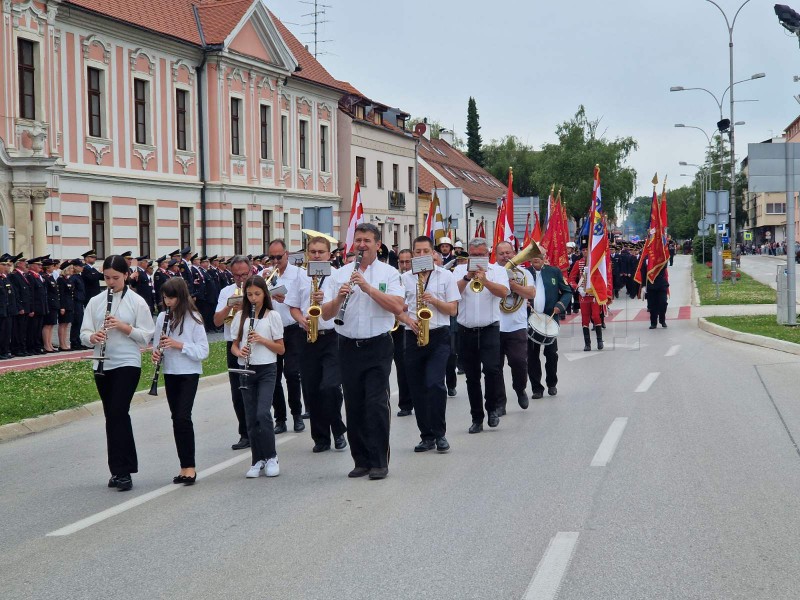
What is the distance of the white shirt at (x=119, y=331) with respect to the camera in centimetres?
848

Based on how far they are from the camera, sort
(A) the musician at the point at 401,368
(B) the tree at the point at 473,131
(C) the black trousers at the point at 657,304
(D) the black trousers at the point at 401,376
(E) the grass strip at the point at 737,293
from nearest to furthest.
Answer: (A) the musician at the point at 401,368 < (D) the black trousers at the point at 401,376 < (C) the black trousers at the point at 657,304 < (E) the grass strip at the point at 737,293 < (B) the tree at the point at 473,131

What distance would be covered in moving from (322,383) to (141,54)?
83.0 feet

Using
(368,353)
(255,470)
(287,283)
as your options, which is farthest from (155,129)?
(368,353)

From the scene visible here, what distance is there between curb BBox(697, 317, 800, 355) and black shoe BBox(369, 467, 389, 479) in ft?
38.0

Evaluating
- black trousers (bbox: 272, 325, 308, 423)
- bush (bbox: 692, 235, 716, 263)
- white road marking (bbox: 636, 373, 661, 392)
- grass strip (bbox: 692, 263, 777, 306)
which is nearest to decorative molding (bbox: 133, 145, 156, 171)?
grass strip (bbox: 692, 263, 777, 306)

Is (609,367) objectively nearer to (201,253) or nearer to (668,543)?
(668,543)

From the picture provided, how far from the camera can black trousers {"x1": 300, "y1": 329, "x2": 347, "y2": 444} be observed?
9977mm

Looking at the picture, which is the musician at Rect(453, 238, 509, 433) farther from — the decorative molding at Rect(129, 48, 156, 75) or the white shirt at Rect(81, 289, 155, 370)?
the decorative molding at Rect(129, 48, 156, 75)

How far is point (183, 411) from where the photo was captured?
866cm

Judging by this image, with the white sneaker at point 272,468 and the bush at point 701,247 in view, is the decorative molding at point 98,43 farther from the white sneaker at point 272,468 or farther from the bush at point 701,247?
the bush at point 701,247

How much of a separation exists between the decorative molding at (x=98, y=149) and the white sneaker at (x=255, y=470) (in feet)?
76.0

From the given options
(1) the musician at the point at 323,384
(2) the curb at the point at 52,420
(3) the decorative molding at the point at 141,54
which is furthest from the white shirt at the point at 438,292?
Answer: (3) the decorative molding at the point at 141,54

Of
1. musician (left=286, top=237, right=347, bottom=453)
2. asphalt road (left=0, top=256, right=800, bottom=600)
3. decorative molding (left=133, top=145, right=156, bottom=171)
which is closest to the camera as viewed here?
asphalt road (left=0, top=256, right=800, bottom=600)

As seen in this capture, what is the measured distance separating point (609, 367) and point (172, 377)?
9821 mm
